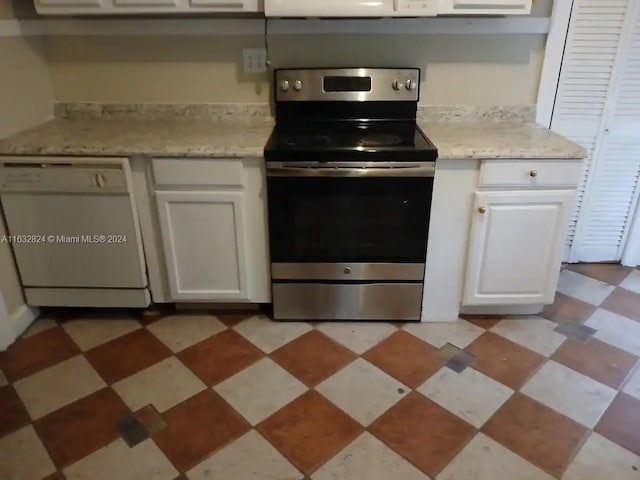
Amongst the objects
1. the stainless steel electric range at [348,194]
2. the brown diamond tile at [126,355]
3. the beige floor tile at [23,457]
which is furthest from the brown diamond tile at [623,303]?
the beige floor tile at [23,457]

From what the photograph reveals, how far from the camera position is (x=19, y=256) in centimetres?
225

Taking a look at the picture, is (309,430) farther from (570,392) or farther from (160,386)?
(570,392)

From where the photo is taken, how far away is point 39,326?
234 centimetres

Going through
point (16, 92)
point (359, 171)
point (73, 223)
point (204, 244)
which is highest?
point (16, 92)

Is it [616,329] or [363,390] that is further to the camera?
[616,329]

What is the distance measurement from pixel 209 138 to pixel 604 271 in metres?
2.29

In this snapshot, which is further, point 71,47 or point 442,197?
point 71,47

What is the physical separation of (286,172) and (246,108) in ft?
2.12

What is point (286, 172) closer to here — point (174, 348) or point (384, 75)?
point (384, 75)

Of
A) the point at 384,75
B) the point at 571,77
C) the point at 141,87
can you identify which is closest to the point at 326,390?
the point at 384,75

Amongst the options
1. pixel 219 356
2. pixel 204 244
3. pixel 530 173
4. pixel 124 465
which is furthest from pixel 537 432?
pixel 204 244

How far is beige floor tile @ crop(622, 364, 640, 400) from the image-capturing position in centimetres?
193

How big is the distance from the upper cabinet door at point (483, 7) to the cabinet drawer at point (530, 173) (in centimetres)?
63

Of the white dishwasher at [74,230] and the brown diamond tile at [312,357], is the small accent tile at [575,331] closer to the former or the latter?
the brown diamond tile at [312,357]
